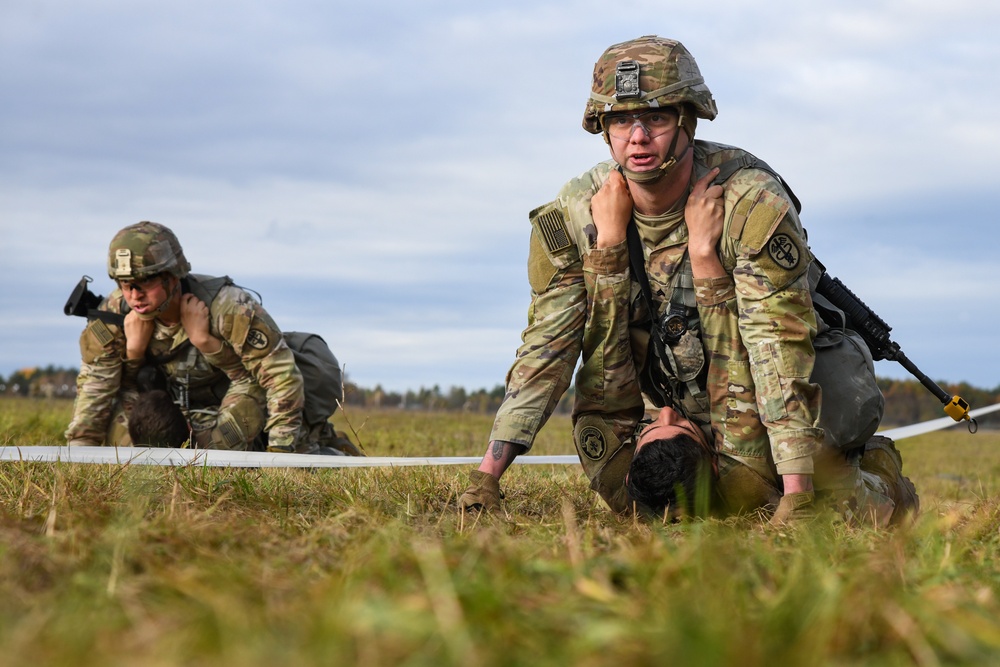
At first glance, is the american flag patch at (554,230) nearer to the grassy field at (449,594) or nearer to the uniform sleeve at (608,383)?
the uniform sleeve at (608,383)

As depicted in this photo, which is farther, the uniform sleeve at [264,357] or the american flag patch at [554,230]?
the uniform sleeve at [264,357]

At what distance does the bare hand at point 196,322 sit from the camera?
8039 millimetres

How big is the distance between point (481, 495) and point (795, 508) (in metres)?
1.31

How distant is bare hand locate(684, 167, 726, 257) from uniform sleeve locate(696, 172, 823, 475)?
6cm

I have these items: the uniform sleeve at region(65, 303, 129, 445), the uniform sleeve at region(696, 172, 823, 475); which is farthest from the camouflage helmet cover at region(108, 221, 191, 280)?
the uniform sleeve at region(696, 172, 823, 475)

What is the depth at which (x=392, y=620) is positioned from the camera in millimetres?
1833

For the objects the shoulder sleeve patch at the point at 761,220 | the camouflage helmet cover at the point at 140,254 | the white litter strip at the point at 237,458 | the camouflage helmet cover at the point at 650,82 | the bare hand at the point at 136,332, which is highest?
the camouflage helmet cover at the point at 650,82

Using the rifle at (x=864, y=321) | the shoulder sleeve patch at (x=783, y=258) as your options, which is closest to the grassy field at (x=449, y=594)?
the shoulder sleeve patch at (x=783, y=258)

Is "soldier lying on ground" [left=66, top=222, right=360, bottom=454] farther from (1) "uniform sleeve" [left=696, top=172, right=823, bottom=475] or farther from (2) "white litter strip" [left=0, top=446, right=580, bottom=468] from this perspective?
(1) "uniform sleeve" [left=696, top=172, right=823, bottom=475]

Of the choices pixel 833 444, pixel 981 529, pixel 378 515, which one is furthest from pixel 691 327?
pixel 378 515

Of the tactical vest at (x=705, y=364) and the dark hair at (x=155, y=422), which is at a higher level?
the tactical vest at (x=705, y=364)

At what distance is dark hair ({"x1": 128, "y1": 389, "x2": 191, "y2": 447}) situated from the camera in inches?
320

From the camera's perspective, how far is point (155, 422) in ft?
26.7

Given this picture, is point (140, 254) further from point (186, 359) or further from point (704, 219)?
point (704, 219)
